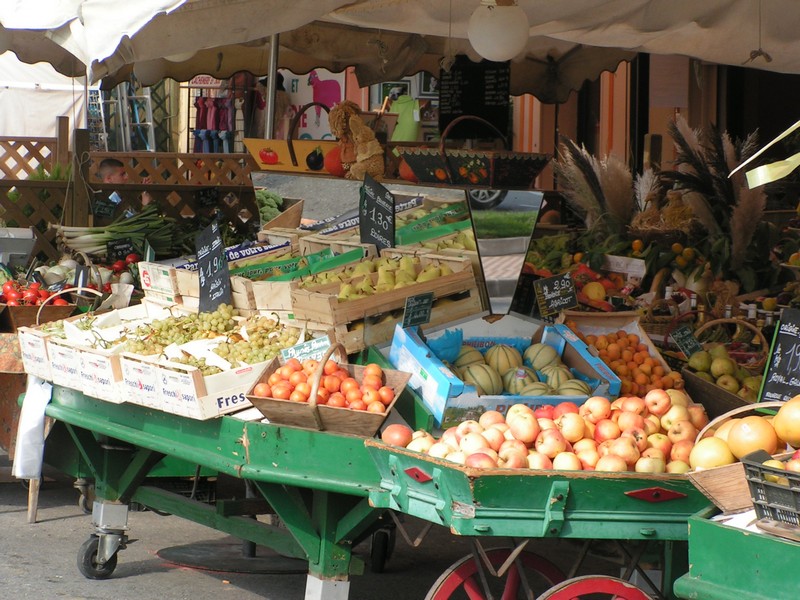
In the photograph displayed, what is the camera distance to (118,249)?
300 inches

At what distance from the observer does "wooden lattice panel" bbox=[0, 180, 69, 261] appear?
7.70 m

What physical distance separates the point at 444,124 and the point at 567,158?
1.97 m

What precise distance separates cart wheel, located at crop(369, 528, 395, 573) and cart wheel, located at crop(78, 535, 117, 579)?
1.16 metres

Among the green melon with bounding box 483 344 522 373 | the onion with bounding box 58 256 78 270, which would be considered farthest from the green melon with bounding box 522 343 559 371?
the onion with bounding box 58 256 78 270

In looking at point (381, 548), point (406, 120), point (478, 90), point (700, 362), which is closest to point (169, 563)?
point (381, 548)

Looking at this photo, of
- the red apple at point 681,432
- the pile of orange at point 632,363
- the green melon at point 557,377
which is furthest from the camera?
the pile of orange at point 632,363

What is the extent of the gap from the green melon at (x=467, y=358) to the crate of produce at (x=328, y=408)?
0.41m

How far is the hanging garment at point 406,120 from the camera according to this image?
13.7 metres

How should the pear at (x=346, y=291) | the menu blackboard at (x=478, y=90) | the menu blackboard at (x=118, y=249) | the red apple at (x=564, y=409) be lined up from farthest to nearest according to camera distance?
1. the menu blackboard at (x=478, y=90)
2. the menu blackboard at (x=118, y=249)
3. the pear at (x=346, y=291)
4. the red apple at (x=564, y=409)

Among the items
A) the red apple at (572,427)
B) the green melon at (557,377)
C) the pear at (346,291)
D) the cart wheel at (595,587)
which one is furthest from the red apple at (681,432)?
the pear at (346,291)

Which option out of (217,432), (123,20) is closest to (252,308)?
(217,432)

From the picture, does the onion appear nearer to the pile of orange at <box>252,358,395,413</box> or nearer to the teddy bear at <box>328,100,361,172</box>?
the teddy bear at <box>328,100,361,172</box>

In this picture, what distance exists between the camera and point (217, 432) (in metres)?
4.25

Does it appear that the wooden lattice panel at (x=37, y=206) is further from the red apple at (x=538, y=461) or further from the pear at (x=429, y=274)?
the red apple at (x=538, y=461)
